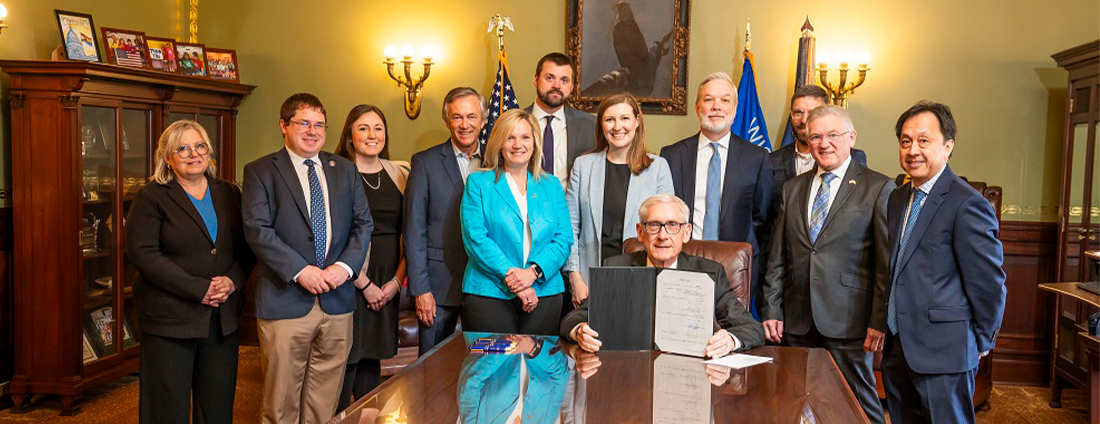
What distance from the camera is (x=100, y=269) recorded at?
5.01 meters

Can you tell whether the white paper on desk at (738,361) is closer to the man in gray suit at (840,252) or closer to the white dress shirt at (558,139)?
the man in gray suit at (840,252)

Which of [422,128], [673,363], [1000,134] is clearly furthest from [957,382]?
[422,128]

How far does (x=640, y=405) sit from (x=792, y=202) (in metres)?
1.60

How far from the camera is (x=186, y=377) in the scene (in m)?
3.57

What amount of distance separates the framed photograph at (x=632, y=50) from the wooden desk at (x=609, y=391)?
3.42 meters

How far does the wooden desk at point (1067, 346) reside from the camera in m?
4.88

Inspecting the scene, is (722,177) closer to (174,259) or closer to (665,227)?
(665,227)

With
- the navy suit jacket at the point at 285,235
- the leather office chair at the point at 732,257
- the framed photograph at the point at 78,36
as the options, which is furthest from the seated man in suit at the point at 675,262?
the framed photograph at the point at 78,36

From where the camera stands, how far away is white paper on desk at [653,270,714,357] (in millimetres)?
2500

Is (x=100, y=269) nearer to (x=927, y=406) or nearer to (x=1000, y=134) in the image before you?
(x=927, y=406)

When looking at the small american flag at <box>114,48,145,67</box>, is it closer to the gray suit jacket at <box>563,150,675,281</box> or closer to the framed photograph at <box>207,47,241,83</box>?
the framed photograph at <box>207,47,241,83</box>

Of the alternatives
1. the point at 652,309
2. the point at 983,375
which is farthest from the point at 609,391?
the point at 983,375

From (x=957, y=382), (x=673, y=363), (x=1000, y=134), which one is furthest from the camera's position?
(x=1000, y=134)

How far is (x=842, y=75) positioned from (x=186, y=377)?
4137 millimetres
